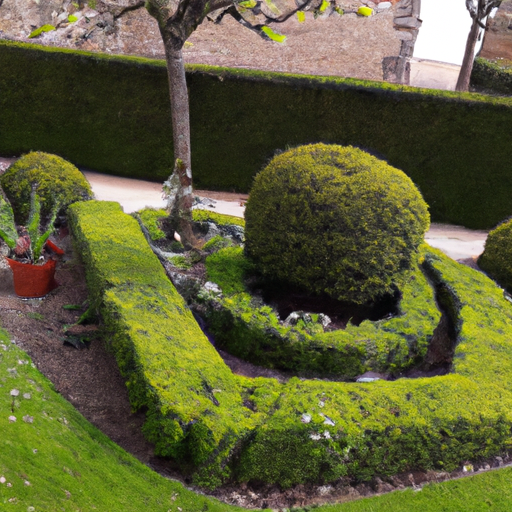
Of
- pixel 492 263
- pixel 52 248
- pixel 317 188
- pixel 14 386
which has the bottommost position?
pixel 492 263

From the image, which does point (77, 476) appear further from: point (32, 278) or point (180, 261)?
point (180, 261)

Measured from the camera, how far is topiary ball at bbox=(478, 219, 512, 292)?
27.6 feet

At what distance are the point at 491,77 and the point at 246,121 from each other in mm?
10334

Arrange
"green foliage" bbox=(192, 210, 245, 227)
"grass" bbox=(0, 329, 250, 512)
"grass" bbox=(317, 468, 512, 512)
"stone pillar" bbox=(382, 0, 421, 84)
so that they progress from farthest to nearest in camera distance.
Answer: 1. "stone pillar" bbox=(382, 0, 421, 84)
2. "green foliage" bbox=(192, 210, 245, 227)
3. "grass" bbox=(317, 468, 512, 512)
4. "grass" bbox=(0, 329, 250, 512)

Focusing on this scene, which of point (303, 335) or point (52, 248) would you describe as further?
point (52, 248)

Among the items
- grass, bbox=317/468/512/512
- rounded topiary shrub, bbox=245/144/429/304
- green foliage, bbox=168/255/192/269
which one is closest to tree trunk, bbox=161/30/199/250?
green foliage, bbox=168/255/192/269

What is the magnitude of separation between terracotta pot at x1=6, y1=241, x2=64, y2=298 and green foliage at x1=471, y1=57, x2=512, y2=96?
16.7m

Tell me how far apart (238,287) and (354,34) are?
1455 centimetres

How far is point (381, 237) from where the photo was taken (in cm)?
589

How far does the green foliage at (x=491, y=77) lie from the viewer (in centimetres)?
1784

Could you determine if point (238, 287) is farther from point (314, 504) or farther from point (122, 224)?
point (314, 504)

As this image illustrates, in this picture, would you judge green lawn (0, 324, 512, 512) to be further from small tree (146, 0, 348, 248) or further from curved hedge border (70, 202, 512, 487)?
small tree (146, 0, 348, 248)

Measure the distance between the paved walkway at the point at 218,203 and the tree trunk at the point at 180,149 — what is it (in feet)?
8.23

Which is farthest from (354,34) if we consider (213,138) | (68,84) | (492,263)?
(492,263)
